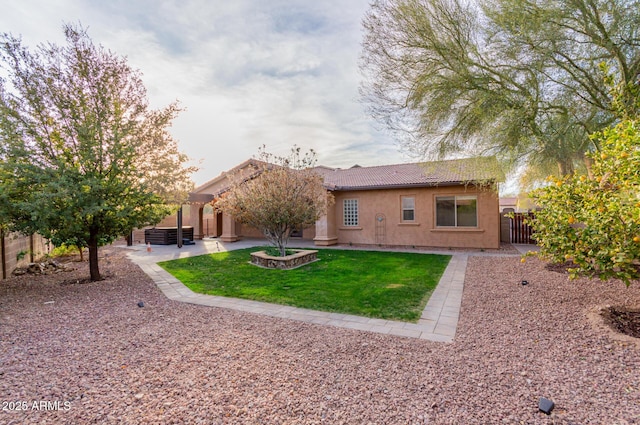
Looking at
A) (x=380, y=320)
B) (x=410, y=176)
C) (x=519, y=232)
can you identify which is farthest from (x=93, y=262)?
(x=519, y=232)

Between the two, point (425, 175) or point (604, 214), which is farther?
point (425, 175)

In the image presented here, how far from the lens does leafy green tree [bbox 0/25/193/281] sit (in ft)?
20.9

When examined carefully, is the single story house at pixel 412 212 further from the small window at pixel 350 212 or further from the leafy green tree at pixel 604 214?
the leafy green tree at pixel 604 214

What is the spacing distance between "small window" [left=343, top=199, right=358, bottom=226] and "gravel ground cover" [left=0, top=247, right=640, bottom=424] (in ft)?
33.9

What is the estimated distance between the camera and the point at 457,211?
13.8 metres

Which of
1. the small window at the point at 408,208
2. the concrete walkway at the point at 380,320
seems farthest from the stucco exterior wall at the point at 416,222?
the concrete walkway at the point at 380,320

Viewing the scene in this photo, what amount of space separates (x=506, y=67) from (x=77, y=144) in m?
10.1

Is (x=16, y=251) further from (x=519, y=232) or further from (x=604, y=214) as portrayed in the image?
(x=519, y=232)

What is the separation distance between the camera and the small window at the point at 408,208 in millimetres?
14539

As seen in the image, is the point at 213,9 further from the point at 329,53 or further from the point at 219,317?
the point at 219,317

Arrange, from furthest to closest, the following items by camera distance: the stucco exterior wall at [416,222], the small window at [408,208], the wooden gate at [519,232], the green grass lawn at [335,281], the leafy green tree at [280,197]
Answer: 1. the wooden gate at [519,232]
2. the small window at [408,208]
3. the stucco exterior wall at [416,222]
4. the leafy green tree at [280,197]
5. the green grass lawn at [335,281]

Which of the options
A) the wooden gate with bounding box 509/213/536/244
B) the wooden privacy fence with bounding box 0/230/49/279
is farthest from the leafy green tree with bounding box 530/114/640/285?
the wooden gate with bounding box 509/213/536/244

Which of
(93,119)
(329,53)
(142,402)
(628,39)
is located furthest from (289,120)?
(142,402)

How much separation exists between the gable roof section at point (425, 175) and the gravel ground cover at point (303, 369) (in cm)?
441
